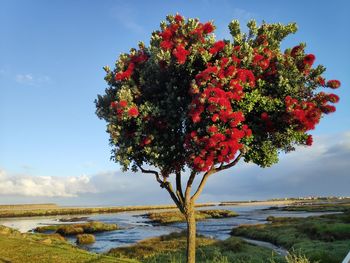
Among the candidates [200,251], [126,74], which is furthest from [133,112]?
[200,251]

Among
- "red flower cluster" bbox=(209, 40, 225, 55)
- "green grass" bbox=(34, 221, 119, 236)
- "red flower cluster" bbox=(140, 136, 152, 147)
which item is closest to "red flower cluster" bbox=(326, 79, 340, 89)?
"red flower cluster" bbox=(209, 40, 225, 55)

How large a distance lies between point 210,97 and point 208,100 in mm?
131

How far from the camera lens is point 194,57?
50.8 ft

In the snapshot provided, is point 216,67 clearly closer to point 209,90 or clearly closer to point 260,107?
point 209,90

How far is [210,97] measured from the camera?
13.6m

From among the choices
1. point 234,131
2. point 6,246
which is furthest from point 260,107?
point 6,246

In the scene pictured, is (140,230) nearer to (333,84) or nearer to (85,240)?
(85,240)

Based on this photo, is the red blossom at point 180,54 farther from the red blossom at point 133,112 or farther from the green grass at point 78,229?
the green grass at point 78,229

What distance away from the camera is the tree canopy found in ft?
46.3

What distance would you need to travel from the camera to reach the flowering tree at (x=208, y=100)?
14125mm

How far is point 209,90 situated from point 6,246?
26.0m

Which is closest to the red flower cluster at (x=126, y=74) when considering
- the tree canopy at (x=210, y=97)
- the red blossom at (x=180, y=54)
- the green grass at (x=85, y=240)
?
the tree canopy at (x=210, y=97)

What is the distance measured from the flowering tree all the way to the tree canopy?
4 cm

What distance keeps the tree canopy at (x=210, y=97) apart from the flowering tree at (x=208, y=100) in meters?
0.04
